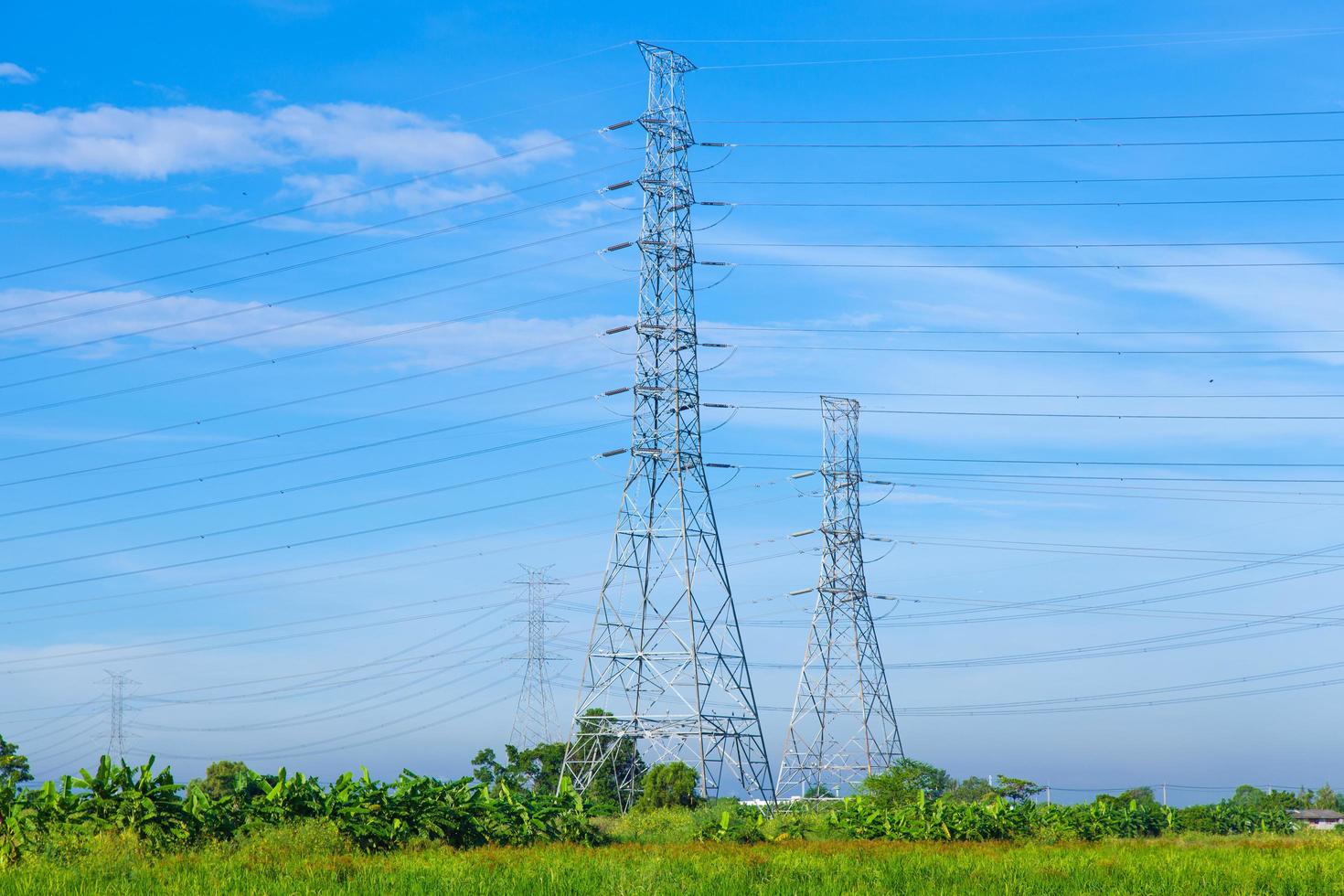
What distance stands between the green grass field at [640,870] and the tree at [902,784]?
14682 millimetres

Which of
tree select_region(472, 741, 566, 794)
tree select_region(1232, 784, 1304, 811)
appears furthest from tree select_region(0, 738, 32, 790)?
tree select_region(1232, 784, 1304, 811)

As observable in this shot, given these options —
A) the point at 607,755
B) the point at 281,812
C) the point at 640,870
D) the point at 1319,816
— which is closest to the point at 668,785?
the point at 607,755

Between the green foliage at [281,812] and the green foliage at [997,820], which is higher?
the green foliage at [281,812]

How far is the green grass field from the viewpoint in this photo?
1922 cm

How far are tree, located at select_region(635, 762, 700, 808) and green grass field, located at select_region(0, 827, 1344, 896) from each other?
17726 millimetres

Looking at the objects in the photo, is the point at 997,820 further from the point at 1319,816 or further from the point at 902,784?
the point at 1319,816

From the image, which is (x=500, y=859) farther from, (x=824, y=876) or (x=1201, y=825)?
(x=1201, y=825)

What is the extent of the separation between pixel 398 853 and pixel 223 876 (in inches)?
265

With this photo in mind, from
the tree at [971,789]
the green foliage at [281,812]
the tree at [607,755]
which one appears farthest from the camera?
the tree at [971,789]

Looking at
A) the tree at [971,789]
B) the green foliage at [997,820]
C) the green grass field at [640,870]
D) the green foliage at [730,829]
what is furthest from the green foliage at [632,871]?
the tree at [971,789]

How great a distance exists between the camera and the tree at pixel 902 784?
4419 centimetres

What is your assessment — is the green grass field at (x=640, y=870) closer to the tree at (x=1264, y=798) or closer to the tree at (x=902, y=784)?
the tree at (x=902, y=784)

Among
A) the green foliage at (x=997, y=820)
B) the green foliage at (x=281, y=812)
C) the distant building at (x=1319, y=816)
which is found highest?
the green foliage at (x=281, y=812)

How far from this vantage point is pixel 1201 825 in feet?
178
